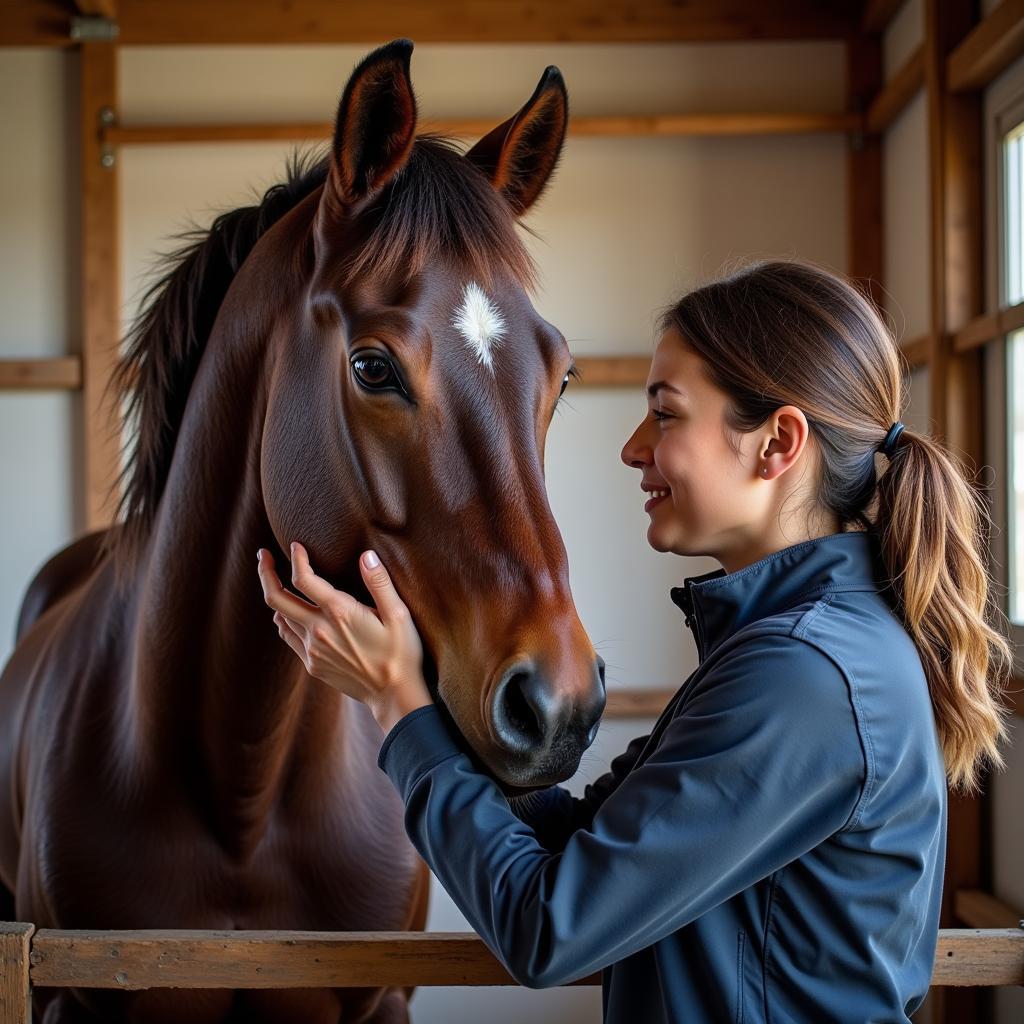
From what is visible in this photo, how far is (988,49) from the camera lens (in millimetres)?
2650

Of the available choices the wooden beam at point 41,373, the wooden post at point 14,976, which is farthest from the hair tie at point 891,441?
the wooden beam at point 41,373

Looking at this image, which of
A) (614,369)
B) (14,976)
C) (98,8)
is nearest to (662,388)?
(14,976)

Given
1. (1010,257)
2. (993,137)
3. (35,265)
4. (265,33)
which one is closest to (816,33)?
(993,137)

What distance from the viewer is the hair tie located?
92 centimetres

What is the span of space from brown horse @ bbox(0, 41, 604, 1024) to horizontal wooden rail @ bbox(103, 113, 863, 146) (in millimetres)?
2618

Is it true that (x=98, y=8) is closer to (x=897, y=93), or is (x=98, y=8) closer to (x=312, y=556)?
(x=897, y=93)

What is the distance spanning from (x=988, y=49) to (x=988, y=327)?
723 millimetres

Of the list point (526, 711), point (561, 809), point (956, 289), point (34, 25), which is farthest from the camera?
point (34, 25)

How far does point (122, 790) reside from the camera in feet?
4.27

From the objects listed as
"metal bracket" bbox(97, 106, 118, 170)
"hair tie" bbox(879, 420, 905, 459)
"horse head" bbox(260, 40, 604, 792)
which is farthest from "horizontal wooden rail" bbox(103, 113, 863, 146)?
"hair tie" bbox(879, 420, 905, 459)

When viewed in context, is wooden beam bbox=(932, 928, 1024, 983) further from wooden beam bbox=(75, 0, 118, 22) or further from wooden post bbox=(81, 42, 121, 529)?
wooden beam bbox=(75, 0, 118, 22)

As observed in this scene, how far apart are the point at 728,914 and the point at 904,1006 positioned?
0.18 metres

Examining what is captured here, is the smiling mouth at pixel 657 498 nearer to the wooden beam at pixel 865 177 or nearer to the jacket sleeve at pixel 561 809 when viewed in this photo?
the jacket sleeve at pixel 561 809

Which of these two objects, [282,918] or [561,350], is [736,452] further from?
[282,918]
